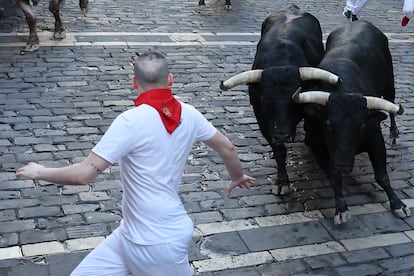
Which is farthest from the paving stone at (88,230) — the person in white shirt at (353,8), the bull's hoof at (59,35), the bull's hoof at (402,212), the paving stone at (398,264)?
the person in white shirt at (353,8)

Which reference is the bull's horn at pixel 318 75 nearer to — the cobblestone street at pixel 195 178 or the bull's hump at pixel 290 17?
the cobblestone street at pixel 195 178

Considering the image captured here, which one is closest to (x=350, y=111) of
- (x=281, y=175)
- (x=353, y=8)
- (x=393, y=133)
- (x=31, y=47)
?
(x=281, y=175)

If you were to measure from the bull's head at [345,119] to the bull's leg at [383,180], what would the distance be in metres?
0.32

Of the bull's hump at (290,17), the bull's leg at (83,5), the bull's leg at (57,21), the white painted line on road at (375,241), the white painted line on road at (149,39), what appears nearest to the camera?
the white painted line on road at (375,241)

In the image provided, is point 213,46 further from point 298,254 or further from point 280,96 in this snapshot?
point 298,254

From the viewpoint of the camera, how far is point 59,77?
30.0 ft

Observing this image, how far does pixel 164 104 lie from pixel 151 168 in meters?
0.35

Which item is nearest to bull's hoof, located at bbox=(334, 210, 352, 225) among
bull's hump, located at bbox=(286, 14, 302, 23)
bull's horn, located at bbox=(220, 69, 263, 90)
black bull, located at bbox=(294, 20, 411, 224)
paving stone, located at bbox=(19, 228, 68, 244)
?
black bull, located at bbox=(294, 20, 411, 224)

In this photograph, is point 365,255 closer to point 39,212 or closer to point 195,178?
point 195,178

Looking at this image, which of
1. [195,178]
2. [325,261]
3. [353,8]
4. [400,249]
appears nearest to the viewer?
[325,261]

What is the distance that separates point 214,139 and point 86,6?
898 centimetres

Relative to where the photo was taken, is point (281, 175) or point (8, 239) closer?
point (8, 239)

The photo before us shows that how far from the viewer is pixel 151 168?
339cm

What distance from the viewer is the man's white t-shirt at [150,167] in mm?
3266
